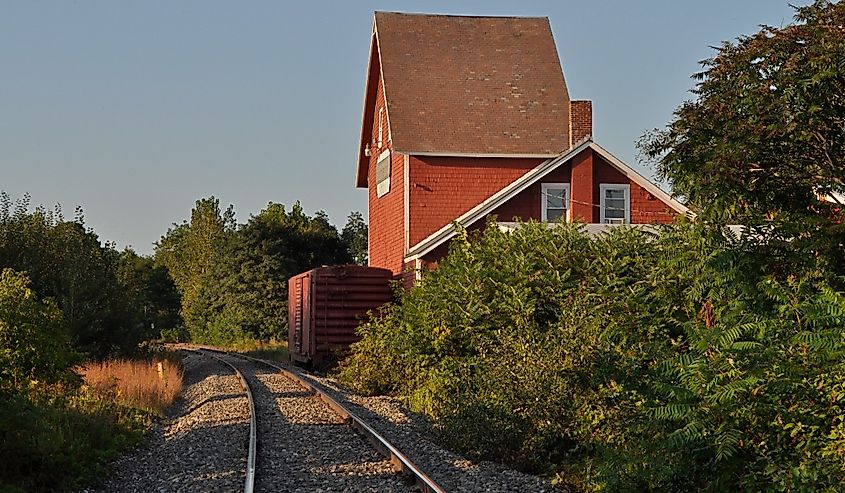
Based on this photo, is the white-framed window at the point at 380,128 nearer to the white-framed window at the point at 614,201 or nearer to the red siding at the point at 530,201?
the red siding at the point at 530,201

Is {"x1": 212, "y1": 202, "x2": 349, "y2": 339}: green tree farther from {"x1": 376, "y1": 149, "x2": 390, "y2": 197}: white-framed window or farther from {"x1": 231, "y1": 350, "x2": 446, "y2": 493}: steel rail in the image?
{"x1": 231, "y1": 350, "x2": 446, "y2": 493}: steel rail

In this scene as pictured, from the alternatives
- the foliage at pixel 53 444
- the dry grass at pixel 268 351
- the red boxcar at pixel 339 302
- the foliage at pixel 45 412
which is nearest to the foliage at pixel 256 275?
the dry grass at pixel 268 351

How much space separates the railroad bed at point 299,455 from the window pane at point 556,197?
1100 cm

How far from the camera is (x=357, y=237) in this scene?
9831 centimetres

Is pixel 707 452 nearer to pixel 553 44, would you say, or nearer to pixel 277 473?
pixel 277 473

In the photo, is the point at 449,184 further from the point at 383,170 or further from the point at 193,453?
the point at 193,453

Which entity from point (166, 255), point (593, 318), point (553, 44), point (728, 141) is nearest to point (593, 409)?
point (593, 318)

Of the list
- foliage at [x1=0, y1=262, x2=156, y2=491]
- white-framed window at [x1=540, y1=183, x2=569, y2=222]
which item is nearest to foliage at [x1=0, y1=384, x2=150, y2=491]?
foliage at [x1=0, y1=262, x2=156, y2=491]

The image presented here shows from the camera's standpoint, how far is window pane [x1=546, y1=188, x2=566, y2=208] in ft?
99.9

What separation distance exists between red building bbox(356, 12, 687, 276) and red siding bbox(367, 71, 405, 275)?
66 mm

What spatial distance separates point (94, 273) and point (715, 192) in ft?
74.8

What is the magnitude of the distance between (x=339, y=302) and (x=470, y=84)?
10.1 metres

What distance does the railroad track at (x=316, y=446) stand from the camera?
11484mm

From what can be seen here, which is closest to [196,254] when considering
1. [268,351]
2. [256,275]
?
[256,275]
